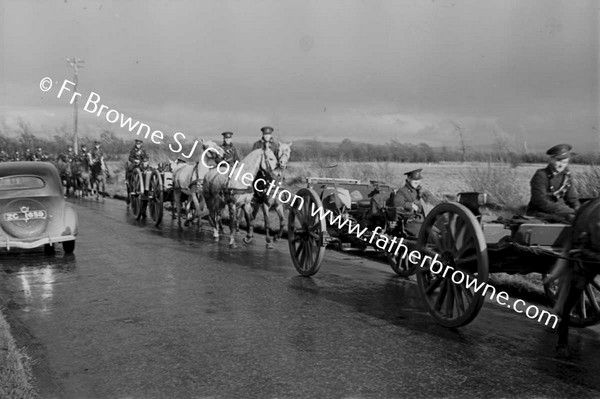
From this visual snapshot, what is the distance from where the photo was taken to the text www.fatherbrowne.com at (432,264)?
5777 mm

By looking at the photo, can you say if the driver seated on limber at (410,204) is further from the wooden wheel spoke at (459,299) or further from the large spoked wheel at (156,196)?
the large spoked wheel at (156,196)

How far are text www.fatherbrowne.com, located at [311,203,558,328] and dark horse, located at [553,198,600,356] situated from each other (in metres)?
0.67

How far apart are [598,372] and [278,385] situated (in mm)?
2616

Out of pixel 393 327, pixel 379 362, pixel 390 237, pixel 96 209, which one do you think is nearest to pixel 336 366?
pixel 379 362

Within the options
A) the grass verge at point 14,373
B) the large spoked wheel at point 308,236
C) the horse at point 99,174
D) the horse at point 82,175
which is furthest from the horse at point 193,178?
the horse at point 82,175

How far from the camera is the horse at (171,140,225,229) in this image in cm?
1441

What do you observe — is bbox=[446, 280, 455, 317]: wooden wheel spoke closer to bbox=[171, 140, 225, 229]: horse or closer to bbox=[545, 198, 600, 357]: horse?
bbox=[545, 198, 600, 357]: horse

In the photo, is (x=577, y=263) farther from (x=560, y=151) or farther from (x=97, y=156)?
(x=97, y=156)

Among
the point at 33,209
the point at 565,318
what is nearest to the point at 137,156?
the point at 33,209

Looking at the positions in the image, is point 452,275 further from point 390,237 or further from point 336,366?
point 390,237

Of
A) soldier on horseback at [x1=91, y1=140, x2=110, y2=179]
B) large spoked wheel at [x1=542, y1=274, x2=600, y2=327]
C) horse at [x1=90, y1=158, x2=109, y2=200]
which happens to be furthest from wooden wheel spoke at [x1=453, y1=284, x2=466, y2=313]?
soldier on horseback at [x1=91, y1=140, x2=110, y2=179]

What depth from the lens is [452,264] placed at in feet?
19.6

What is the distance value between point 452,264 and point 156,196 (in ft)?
38.5

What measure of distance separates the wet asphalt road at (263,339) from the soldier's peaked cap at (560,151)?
1803 millimetres
